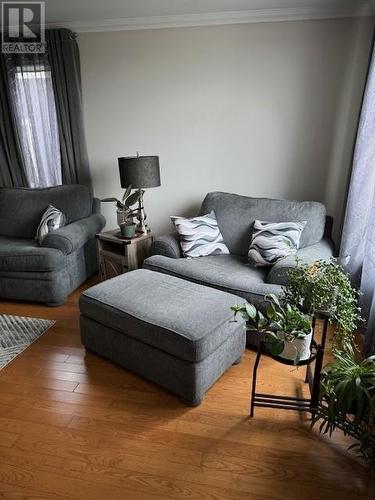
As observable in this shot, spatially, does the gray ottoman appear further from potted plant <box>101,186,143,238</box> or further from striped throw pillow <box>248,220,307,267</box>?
potted plant <box>101,186,143,238</box>

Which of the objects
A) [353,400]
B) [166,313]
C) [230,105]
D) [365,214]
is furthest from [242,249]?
[353,400]

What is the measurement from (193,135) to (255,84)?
0.68 meters

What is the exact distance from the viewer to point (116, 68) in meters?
3.18

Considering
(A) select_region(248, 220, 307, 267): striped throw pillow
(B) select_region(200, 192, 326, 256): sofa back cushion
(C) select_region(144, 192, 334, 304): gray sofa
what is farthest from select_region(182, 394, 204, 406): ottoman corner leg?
(B) select_region(200, 192, 326, 256): sofa back cushion

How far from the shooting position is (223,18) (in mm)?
2791

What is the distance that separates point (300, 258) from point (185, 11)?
7.11 feet

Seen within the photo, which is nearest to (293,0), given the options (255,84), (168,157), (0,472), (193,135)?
(255,84)

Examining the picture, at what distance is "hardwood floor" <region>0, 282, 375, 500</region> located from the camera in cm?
136

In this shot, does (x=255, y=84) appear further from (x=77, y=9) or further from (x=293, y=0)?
(x=77, y=9)

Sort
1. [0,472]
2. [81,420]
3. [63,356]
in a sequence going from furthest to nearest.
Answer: [63,356] < [81,420] < [0,472]

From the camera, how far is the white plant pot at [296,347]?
4.98 ft

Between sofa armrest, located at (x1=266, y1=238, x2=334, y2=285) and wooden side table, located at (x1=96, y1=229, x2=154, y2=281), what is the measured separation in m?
1.15

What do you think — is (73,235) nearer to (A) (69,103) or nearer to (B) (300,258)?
(A) (69,103)

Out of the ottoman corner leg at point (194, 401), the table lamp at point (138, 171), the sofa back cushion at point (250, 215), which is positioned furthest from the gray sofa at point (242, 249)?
the ottoman corner leg at point (194, 401)
